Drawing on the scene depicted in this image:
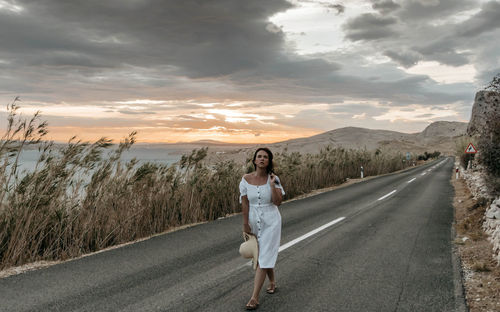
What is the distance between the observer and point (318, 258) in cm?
637

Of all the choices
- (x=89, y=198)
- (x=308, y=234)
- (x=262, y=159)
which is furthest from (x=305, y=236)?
(x=89, y=198)

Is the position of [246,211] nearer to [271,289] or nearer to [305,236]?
[271,289]

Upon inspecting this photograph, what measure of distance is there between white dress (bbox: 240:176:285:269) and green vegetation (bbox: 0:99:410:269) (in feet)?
14.1

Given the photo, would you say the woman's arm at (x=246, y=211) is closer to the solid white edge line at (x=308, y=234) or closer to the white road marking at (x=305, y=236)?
the white road marking at (x=305, y=236)

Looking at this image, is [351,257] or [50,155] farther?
[50,155]

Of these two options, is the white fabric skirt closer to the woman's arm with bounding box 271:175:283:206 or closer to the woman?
the woman

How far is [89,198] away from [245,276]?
4.37 meters

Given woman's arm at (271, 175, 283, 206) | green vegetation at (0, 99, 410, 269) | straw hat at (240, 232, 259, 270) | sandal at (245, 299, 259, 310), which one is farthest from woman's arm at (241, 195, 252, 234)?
green vegetation at (0, 99, 410, 269)

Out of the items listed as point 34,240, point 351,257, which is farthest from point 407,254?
point 34,240

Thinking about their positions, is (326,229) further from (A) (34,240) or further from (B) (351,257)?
(A) (34,240)

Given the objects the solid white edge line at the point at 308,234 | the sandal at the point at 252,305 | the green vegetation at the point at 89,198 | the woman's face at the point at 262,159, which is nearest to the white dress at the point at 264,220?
the woman's face at the point at 262,159

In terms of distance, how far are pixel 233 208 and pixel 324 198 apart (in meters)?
4.98

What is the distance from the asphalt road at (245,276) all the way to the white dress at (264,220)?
629 millimetres

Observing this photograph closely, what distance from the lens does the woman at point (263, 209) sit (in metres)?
4.32
